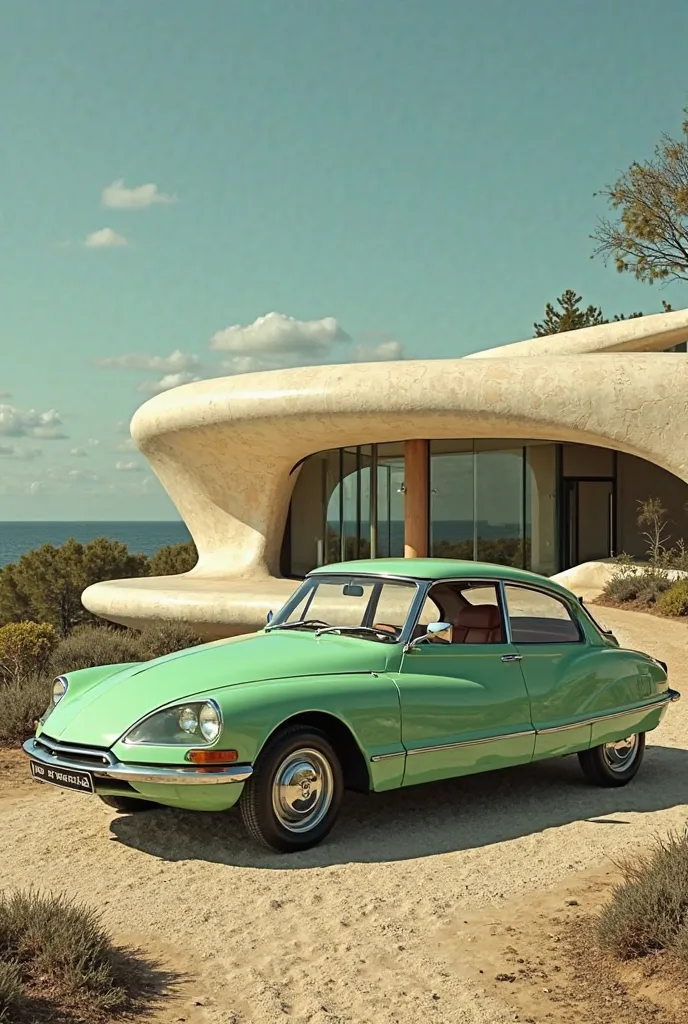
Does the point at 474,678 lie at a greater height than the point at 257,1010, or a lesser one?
greater

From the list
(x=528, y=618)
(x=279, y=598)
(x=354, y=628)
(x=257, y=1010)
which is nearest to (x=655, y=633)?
(x=279, y=598)

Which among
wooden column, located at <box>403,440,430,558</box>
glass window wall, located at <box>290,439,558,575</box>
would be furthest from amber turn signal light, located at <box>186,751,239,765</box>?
glass window wall, located at <box>290,439,558,575</box>

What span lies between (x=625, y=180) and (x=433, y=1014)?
1269 inches

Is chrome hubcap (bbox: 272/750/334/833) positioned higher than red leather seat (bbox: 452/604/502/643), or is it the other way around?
red leather seat (bbox: 452/604/502/643)

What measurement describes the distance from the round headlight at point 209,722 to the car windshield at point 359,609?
136cm

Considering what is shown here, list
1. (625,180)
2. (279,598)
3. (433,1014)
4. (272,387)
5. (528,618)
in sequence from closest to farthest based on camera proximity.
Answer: (433,1014)
(528,618)
(279,598)
(272,387)
(625,180)

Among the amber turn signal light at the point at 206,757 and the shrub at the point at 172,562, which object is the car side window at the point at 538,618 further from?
the shrub at the point at 172,562

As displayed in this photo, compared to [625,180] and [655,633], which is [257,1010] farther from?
[625,180]

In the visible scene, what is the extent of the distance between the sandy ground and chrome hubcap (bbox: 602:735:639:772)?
26 cm

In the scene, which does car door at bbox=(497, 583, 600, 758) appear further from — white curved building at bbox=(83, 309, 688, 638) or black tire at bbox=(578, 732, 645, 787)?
white curved building at bbox=(83, 309, 688, 638)

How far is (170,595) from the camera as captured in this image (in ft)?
65.3

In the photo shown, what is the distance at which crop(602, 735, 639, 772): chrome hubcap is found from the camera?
→ 24.6 feet

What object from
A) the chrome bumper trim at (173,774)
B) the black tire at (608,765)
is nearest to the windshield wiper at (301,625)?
the chrome bumper trim at (173,774)

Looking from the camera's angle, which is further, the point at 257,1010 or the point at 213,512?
the point at 213,512
